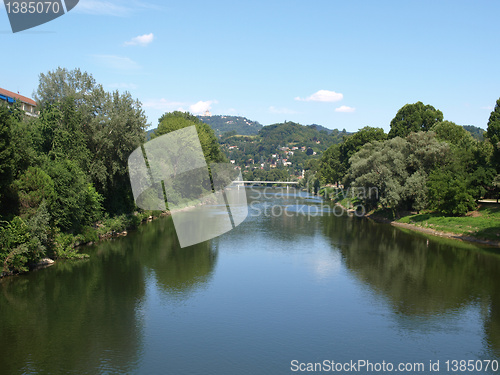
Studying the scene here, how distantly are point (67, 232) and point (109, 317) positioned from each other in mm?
16816

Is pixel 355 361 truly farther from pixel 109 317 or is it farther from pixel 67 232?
pixel 67 232

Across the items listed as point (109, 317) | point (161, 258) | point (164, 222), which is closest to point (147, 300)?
point (109, 317)

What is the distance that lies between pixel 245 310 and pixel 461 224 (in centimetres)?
3376

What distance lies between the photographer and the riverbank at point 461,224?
42.8m

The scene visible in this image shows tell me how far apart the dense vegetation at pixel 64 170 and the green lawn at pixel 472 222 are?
36.3m

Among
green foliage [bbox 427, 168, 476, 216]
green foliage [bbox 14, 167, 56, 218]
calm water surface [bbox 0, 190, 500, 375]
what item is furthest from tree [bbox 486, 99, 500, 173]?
green foliage [bbox 14, 167, 56, 218]

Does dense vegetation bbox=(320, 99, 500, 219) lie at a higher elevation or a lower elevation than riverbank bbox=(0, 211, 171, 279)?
higher

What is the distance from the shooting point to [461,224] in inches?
1855

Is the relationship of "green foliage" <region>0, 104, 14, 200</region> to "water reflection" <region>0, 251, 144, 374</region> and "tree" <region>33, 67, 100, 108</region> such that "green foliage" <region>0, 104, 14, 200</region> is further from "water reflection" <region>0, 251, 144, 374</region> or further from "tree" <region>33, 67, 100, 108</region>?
"tree" <region>33, 67, 100, 108</region>

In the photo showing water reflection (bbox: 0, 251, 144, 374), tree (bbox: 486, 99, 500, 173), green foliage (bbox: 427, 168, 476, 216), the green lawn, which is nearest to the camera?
water reflection (bbox: 0, 251, 144, 374)

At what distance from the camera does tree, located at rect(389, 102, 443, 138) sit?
82562 millimetres

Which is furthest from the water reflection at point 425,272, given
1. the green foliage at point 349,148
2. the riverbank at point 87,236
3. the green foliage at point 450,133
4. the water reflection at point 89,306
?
the green foliage at point 349,148

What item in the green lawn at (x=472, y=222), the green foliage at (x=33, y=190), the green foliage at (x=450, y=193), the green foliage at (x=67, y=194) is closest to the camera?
the green foliage at (x=33, y=190)

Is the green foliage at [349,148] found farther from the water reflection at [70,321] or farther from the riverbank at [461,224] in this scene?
the water reflection at [70,321]
